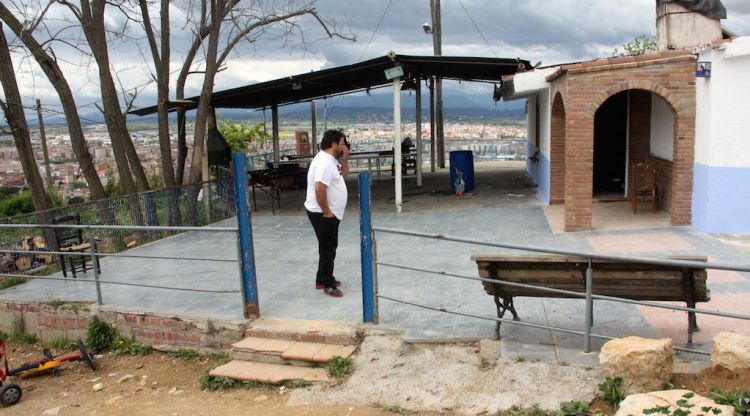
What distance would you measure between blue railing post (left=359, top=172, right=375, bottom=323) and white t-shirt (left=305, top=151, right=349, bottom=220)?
750mm

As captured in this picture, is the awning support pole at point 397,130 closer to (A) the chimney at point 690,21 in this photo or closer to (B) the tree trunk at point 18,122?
(A) the chimney at point 690,21

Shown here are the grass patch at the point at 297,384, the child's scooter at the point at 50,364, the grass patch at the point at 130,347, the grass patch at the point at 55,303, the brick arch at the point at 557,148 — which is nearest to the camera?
the grass patch at the point at 297,384

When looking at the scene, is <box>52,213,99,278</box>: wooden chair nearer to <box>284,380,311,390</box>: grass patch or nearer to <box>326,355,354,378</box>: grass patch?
<box>284,380,311,390</box>: grass patch

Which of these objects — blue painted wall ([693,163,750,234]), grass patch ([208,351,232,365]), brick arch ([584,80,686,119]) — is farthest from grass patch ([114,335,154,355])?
blue painted wall ([693,163,750,234])

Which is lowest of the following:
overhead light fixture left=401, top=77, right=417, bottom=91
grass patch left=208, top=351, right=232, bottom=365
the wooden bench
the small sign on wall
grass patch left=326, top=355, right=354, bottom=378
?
grass patch left=208, top=351, right=232, bottom=365

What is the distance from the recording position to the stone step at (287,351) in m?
5.17

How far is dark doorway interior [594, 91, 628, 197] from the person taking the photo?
1302 centimetres

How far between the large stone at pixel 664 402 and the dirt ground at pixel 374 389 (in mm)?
408

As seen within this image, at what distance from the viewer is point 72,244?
8859 mm

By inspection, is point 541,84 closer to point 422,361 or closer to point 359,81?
point 359,81

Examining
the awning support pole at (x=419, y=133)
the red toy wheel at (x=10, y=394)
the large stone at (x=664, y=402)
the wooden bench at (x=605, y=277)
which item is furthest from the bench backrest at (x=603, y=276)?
the awning support pole at (x=419, y=133)

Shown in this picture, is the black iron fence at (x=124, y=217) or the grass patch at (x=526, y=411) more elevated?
the black iron fence at (x=124, y=217)

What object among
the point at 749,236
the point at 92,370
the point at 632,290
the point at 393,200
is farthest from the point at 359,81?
the point at 632,290

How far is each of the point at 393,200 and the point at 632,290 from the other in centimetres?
993
